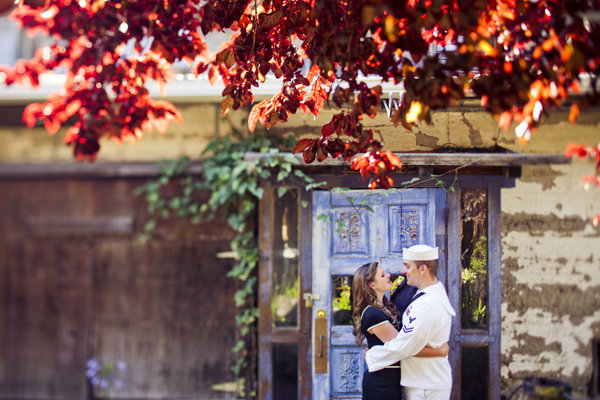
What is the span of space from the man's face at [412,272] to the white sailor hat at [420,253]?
33mm

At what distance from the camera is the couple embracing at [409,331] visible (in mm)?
3275

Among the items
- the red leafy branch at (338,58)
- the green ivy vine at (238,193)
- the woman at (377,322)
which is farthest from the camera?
the green ivy vine at (238,193)

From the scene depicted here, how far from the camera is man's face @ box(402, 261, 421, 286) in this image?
341 centimetres

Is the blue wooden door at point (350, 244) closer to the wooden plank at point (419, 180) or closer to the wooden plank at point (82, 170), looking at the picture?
the wooden plank at point (419, 180)

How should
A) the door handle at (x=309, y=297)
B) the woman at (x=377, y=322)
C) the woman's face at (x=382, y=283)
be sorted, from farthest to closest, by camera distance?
the door handle at (x=309, y=297) → the woman's face at (x=382, y=283) → the woman at (x=377, y=322)

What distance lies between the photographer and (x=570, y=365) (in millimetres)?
4074

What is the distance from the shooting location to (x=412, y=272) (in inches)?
135

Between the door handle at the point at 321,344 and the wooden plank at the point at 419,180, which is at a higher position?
the wooden plank at the point at 419,180

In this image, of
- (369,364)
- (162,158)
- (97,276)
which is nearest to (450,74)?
(369,364)

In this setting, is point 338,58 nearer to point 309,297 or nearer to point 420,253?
point 420,253

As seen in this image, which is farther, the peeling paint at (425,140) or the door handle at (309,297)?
the door handle at (309,297)

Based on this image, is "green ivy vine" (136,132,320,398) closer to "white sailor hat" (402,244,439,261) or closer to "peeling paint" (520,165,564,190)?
"white sailor hat" (402,244,439,261)

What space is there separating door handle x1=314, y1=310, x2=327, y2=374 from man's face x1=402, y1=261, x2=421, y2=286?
3.05 feet

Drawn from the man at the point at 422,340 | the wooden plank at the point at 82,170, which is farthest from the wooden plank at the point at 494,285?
the wooden plank at the point at 82,170
